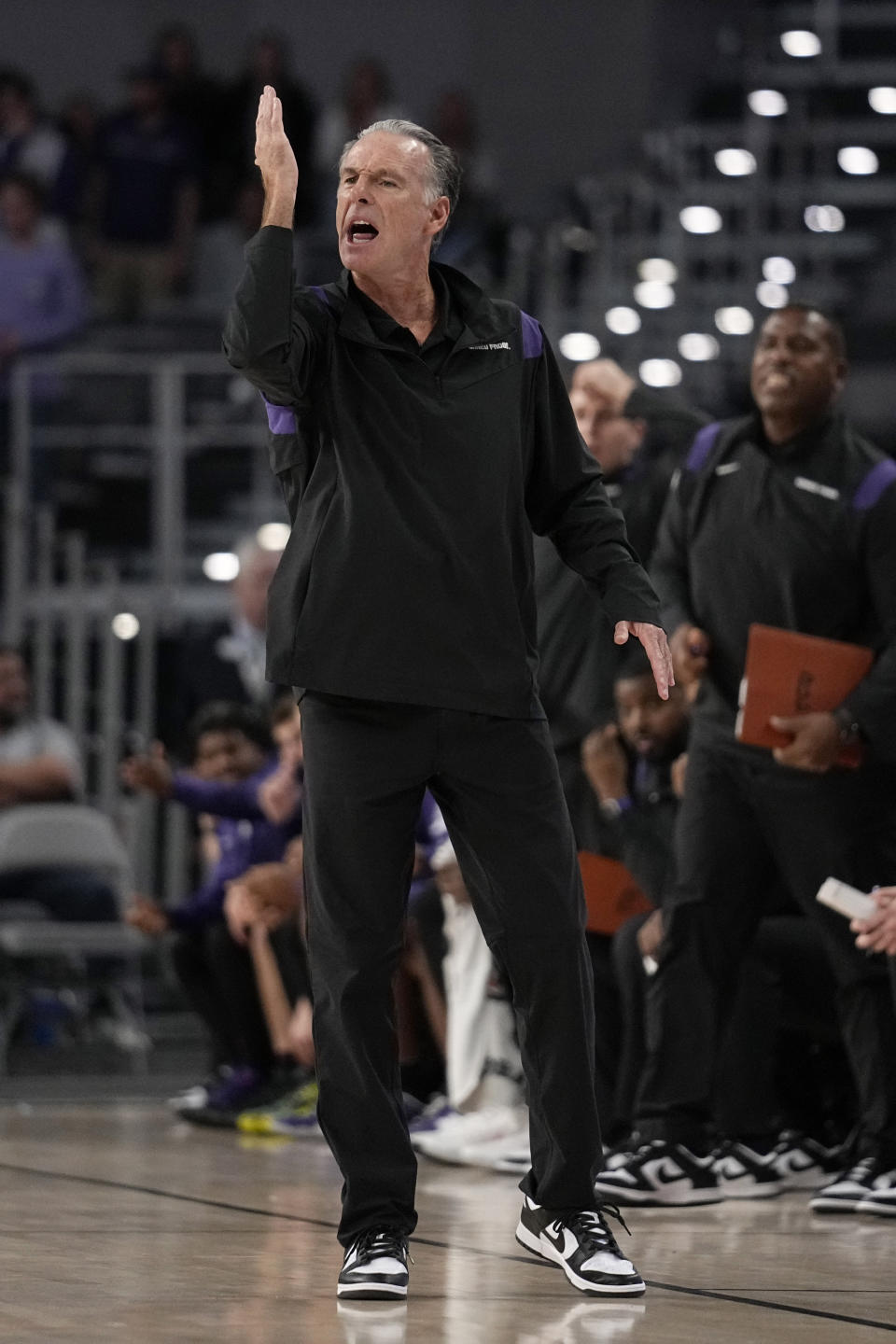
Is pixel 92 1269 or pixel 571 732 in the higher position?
pixel 571 732

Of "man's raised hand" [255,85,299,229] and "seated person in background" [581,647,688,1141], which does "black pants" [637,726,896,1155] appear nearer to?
"seated person in background" [581,647,688,1141]

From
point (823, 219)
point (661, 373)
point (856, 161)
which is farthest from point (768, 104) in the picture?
point (661, 373)

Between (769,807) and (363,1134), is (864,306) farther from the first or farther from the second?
(363,1134)

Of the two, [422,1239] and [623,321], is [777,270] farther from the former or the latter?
[422,1239]

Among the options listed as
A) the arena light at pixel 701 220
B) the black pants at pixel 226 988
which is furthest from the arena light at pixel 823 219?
the black pants at pixel 226 988

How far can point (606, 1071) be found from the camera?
5570 millimetres

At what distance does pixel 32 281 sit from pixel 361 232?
29.9 ft

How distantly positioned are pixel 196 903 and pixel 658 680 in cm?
387

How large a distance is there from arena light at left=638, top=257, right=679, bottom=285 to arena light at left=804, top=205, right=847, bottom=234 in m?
0.90

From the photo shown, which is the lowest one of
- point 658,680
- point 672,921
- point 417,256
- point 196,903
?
point 196,903

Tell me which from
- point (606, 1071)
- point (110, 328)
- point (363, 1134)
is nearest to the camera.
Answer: point (363, 1134)

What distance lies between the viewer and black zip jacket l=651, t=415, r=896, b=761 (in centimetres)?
495

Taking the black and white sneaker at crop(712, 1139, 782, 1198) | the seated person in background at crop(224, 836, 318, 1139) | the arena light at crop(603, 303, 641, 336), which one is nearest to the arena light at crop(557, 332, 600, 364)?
the arena light at crop(603, 303, 641, 336)

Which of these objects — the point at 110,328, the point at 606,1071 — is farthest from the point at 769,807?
the point at 110,328
